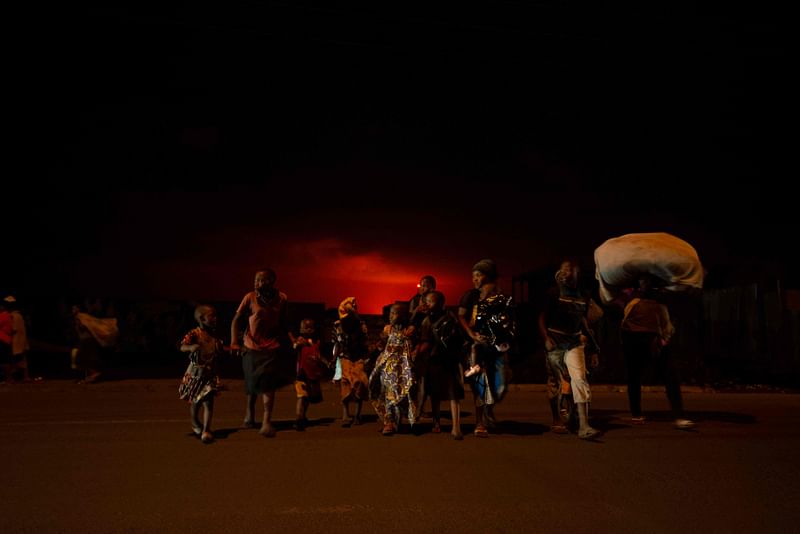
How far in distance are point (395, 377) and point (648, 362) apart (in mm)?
3258

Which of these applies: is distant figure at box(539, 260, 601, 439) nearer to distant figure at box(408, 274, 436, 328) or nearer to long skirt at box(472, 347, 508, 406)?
long skirt at box(472, 347, 508, 406)

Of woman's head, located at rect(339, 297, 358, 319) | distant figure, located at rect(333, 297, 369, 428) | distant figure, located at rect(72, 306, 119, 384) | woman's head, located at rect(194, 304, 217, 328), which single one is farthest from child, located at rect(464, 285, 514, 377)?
distant figure, located at rect(72, 306, 119, 384)

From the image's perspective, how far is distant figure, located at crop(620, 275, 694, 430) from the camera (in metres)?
8.17

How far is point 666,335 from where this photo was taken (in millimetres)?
8234

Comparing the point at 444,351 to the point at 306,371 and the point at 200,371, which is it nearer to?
the point at 306,371

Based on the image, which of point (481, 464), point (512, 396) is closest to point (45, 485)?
point (481, 464)

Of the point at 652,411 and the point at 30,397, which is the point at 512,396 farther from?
the point at 30,397

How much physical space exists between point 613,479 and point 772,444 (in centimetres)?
286

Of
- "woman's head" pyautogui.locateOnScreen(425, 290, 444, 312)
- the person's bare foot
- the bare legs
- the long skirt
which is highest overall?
"woman's head" pyautogui.locateOnScreen(425, 290, 444, 312)

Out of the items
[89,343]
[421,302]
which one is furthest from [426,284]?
[89,343]

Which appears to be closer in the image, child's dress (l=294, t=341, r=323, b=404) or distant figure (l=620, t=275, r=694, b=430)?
distant figure (l=620, t=275, r=694, b=430)

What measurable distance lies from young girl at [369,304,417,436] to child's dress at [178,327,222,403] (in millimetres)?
1877

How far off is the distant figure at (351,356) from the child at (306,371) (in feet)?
0.96

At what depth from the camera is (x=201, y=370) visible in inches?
297
